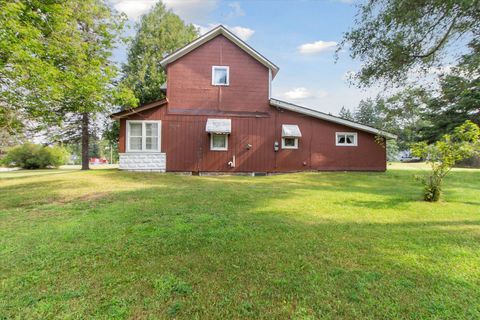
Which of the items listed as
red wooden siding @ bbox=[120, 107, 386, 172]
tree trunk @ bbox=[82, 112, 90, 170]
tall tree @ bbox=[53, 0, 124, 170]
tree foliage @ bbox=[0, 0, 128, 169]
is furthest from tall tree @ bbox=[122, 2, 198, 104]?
red wooden siding @ bbox=[120, 107, 386, 172]

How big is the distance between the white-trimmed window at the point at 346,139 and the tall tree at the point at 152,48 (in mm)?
16616

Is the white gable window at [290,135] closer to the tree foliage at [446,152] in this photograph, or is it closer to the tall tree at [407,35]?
the tall tree at [407,35]

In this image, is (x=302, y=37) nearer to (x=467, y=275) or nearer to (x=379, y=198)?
(x=379, y=198)

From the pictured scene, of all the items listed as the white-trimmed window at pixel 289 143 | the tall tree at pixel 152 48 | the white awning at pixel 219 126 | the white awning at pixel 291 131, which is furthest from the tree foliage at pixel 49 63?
the tall tree at pixel 152 48

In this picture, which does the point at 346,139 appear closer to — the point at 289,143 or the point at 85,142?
the point at 289,143

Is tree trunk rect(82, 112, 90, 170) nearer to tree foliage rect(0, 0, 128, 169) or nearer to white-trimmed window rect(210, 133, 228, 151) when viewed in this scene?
tree foliage rect(0, 0, 128, 169)

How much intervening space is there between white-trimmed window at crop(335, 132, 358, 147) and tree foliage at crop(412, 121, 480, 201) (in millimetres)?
7676

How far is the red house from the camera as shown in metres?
13.2

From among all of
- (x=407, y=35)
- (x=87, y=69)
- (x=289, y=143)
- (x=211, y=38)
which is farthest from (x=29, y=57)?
(x=289, y=143)

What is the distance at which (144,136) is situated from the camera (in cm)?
1313

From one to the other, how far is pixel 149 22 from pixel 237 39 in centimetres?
1579

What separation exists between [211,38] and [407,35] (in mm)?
9472

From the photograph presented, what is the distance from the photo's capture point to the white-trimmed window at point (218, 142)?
44.4ft

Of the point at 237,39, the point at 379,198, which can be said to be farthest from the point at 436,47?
the point at 237,39
